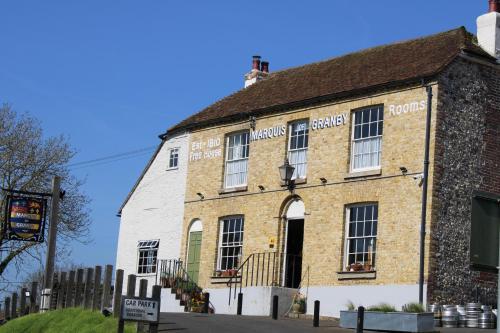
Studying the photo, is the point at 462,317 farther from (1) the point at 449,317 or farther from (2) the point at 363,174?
(2) the point at 363,174

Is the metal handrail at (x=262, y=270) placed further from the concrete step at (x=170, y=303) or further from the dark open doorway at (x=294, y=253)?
the concrete step at (x=170, y=303)

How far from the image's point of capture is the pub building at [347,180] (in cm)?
2664

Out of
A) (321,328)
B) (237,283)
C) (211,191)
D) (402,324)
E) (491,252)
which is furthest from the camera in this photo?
(211,191)

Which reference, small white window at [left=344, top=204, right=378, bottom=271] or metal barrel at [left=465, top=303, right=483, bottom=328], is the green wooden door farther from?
metal barrel at [left=465, top=303, right=483, bottom=328]

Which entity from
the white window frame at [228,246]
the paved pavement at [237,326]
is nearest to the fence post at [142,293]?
the paved pavement at [237,326]

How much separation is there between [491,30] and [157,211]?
15423 mm

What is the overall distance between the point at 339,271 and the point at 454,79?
22.3 feet

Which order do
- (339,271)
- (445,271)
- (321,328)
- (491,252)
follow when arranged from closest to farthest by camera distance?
(491,252)
(321,328)
(445,271)
(339,271)

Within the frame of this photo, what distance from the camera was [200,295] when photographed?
32.3m

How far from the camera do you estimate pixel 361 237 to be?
2802 centimetres

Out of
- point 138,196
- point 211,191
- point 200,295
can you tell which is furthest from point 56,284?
point 138,196

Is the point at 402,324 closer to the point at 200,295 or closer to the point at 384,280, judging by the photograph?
the point at 384,280

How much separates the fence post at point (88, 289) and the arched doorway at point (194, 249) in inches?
381

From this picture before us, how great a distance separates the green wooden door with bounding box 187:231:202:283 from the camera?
34.1 metres
